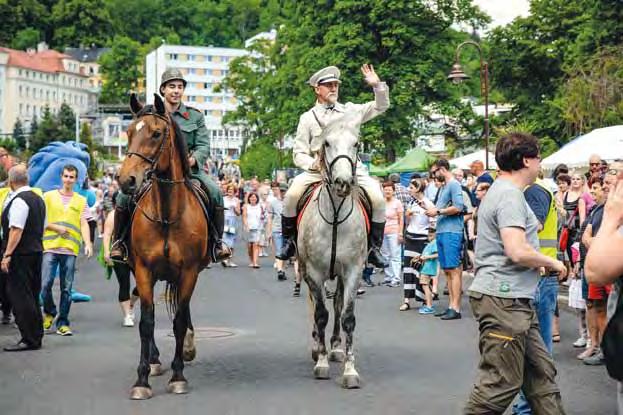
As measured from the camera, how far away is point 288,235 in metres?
11.9

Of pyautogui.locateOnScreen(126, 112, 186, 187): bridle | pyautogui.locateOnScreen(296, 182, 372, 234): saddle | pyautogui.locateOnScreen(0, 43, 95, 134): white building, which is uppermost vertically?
pyautogui.locateOnScreen(0, 43, 95, 134): white building

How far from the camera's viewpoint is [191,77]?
19338cm

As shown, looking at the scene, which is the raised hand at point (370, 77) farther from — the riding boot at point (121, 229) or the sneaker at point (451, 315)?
the sneaker at point (451, 315)

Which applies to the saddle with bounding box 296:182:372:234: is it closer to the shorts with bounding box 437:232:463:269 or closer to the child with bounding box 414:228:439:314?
the shorts with bounding box 437:232:463:269

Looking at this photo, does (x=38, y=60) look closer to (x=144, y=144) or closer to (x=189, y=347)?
(x=189, y=347)

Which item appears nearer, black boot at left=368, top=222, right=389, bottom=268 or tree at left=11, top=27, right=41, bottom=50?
black boot at left=368, top=222, right=389, bottom=268

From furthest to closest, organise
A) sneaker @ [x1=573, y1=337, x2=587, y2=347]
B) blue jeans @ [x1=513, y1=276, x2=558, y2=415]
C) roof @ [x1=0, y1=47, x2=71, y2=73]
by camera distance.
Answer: roof @ [x1=0, y1=47, x2=71, y2=73] < sneaker @ [x1=573, y1=337, x2=587, y2=347] < blue jeans @ [x1=513, y1=276, x2=558, y2=415]

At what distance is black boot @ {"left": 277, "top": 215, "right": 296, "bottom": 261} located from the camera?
11773mm

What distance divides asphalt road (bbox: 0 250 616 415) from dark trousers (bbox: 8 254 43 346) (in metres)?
0.29

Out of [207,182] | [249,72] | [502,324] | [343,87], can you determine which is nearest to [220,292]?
[207,182]

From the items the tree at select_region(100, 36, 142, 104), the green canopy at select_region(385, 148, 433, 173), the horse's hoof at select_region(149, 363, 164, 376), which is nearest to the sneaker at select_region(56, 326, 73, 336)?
the horse's hoof at select_region(149, 363, 164, 376)

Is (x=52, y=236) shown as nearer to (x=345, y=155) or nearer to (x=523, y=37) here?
(x=345, y=155)

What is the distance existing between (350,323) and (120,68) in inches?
6783

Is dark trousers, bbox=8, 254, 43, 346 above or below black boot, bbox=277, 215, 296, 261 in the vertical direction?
below
